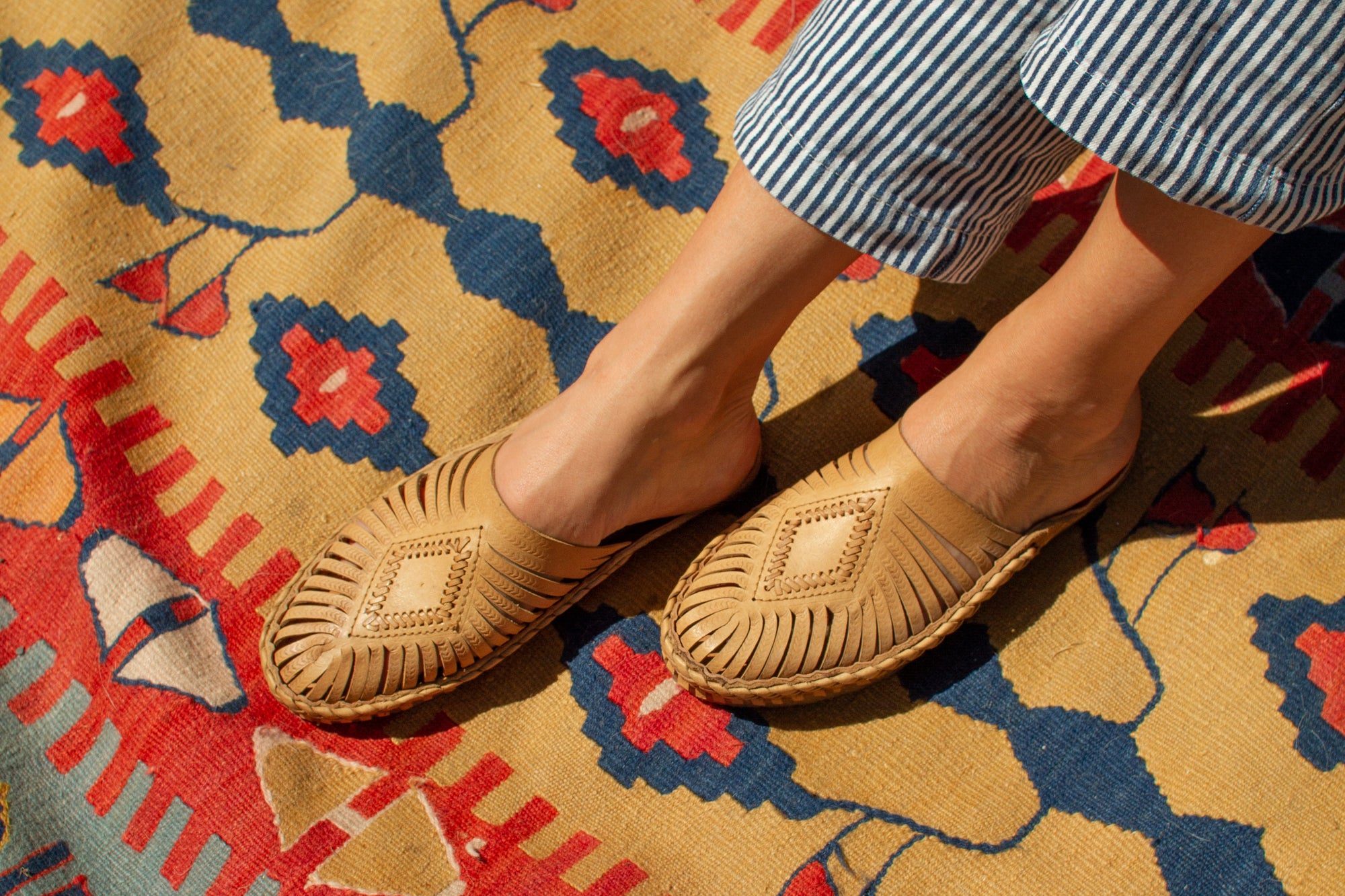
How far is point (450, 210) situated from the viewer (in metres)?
0.90

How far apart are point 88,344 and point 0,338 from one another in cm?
9

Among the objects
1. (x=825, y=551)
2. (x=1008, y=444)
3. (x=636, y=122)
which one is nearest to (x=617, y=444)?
(x=825, y=551)

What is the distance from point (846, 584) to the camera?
672 millimetres

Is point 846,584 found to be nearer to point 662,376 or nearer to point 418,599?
point 662,376

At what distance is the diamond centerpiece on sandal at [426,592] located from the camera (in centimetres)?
68

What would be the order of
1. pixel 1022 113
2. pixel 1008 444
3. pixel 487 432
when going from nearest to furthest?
pixel 1022 113
pixel 1008 444
pixel 487 432

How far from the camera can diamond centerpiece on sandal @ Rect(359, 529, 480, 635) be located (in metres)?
0.68

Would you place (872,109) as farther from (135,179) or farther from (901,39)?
(135,179)

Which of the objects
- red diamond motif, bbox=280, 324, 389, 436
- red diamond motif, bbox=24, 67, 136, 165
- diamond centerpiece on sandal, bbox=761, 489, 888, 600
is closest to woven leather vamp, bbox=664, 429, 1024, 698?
diamond centerpiece on sandal, bbox=761, 489, 888, 600

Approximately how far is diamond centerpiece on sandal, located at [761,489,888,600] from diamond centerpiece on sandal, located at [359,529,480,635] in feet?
0.73

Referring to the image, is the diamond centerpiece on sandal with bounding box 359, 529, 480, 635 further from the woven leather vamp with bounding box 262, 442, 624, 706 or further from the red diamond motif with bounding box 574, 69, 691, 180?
the red diamond motif with bounding box 574, 69, 691, 180

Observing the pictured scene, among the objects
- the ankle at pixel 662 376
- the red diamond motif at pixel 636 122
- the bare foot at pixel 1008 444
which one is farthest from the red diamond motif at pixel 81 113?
the bare foot at pixel 1008 444

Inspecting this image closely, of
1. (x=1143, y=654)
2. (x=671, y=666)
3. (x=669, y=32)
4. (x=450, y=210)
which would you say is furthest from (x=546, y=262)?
(x=1143, y=654)

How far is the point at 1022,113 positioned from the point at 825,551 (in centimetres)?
32
